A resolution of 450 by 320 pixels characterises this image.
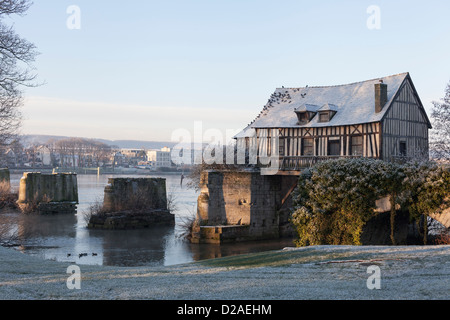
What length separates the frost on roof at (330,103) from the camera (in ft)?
78.0

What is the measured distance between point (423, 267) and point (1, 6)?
14094 millimetres

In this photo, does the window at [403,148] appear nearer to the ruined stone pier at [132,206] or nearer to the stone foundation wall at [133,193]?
the ruined stone pier at [132,206]

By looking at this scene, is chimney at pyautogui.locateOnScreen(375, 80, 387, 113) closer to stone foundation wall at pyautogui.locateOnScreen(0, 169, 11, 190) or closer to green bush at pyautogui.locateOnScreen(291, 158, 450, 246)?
green bush at pyautogui.locateOnScreen(291, 158, 450, 246)

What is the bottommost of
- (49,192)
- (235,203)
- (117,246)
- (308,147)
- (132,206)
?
(117,246)

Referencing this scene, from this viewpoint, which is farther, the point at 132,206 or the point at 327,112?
the point at 132,206

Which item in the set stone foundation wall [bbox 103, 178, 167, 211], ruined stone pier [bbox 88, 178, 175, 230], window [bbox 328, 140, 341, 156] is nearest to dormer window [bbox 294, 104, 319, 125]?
window [bbox 328, 140, 341, 156]

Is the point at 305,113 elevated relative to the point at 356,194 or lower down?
elevated

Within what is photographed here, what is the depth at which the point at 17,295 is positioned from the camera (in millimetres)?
6309

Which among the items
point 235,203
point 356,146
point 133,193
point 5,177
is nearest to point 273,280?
point 235,203

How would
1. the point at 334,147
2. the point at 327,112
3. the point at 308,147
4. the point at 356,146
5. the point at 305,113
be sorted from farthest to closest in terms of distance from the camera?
the point at 305,113 → the point at 308,147 → the point at 327,112 → the point at 334,147 → the point at 356,146

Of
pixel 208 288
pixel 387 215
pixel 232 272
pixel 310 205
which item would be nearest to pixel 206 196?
pixel 310 205

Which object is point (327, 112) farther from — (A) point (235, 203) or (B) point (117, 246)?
(B) point (117, 246)

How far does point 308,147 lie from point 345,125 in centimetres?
234

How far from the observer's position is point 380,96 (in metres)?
23.0
